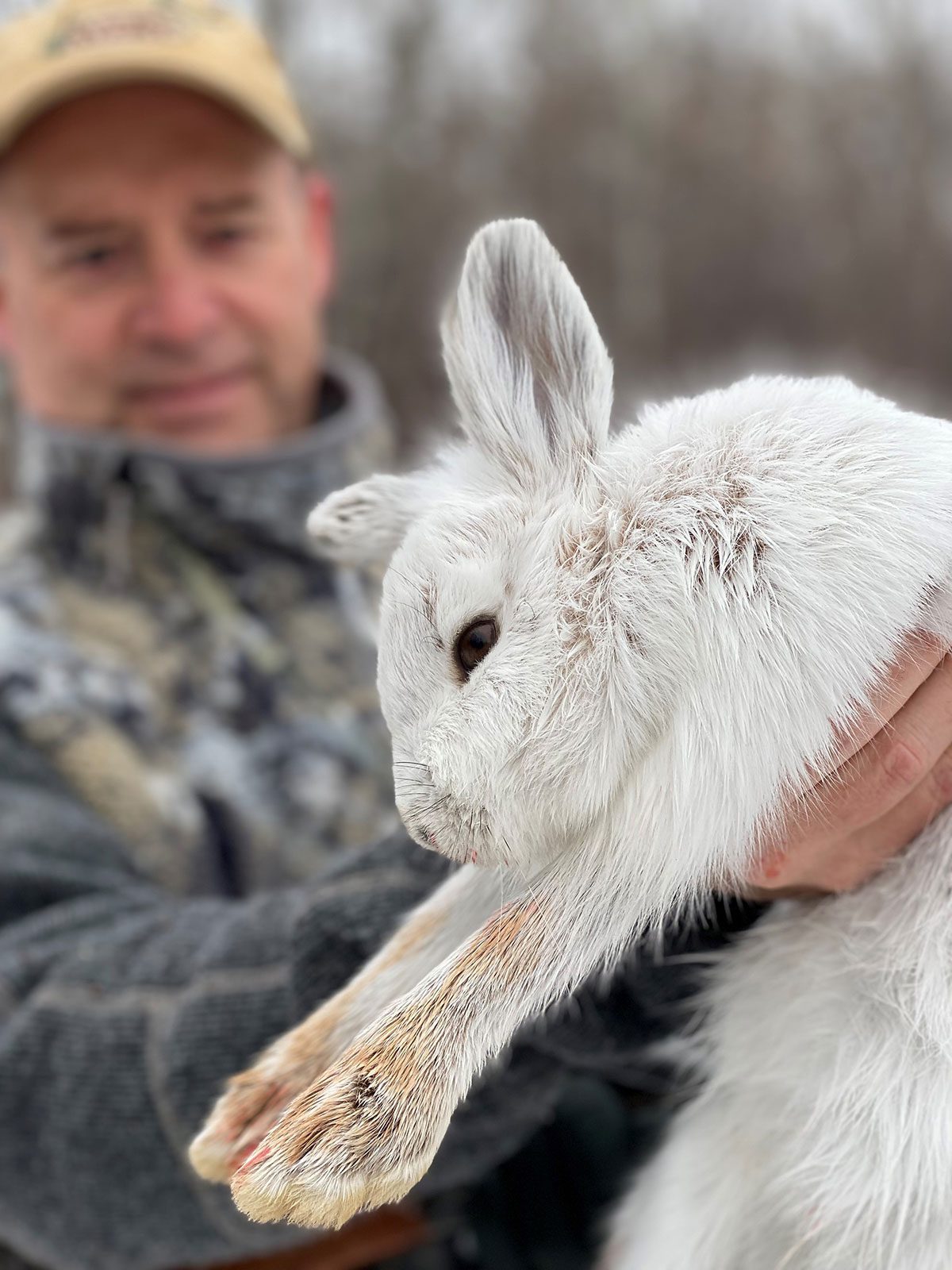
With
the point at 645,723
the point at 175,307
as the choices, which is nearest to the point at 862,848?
the point at 645,723

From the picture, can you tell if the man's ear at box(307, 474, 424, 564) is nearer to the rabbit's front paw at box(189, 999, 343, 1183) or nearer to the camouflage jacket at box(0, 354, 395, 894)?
the rabbit's front paw at box(189, 999, 343, 1183)

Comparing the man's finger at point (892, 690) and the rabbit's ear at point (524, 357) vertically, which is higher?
the rabbit's ear at point (524, 357)

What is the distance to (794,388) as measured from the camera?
2.58ft

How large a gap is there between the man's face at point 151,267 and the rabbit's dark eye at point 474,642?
1.27m

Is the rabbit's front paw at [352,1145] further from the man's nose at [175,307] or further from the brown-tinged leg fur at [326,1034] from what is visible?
the man's nose at [175,307]

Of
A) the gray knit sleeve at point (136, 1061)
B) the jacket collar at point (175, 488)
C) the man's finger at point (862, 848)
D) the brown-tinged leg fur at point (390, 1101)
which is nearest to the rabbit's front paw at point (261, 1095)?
the brown-tinged leg fur at point (390, 1101)

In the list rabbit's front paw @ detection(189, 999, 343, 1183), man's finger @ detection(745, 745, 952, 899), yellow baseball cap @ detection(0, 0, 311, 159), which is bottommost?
rabbit's front paw @ detection(189, 999, 343, 1183)

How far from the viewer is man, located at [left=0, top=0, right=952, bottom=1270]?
1215 millimetres

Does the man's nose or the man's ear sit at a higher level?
the man's nose

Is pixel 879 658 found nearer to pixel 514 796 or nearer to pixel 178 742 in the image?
pixel 514 796

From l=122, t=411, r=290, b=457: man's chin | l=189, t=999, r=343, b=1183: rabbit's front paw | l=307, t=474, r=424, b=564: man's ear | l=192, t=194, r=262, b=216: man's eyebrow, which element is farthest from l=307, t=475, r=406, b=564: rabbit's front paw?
l=192, t=194, r=262, b=216: man's eyebrow

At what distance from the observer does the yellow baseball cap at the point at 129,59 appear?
1.79 metres

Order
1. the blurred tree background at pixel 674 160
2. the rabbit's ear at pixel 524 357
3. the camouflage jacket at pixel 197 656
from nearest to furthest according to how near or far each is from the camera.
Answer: the rabbit's ear at pixel 524 357, the camouflage jacket at pixel 197 656, the blurred tree background at pixel 674 160

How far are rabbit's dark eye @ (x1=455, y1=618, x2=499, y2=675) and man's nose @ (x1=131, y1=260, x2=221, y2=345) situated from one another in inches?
49.9
